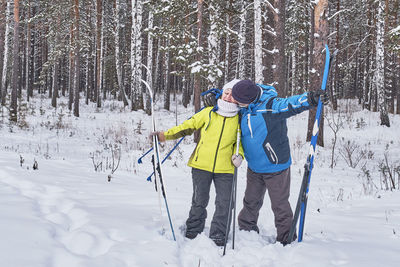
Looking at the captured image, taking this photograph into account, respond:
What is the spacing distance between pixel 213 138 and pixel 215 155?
0.59ft

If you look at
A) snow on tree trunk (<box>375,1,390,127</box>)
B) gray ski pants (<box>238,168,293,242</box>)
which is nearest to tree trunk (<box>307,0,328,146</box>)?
snow on tree trunk (<box>375,1,390,127</box>)

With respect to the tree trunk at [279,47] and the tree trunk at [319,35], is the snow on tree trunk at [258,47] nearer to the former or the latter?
the tree trunk at [279,47]

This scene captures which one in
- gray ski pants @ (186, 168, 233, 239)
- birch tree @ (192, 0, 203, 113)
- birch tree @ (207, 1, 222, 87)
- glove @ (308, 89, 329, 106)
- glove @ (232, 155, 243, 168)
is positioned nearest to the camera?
glove @ (308, 89, 329, 106)

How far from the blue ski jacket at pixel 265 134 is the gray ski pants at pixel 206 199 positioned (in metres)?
0.36

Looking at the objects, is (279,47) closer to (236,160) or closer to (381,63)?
(381,63)

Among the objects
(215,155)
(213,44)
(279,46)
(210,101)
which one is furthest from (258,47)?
(215,155)

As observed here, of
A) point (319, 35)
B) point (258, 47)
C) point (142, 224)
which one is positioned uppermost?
point (319, 35)

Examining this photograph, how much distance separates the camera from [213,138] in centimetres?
319

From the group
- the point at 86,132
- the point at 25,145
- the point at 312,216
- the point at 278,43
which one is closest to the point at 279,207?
the point at 312,216

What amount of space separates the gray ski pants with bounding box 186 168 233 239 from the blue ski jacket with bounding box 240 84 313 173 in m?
0.36

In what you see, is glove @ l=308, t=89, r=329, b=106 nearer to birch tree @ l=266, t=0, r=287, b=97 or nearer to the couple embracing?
the couple embracing

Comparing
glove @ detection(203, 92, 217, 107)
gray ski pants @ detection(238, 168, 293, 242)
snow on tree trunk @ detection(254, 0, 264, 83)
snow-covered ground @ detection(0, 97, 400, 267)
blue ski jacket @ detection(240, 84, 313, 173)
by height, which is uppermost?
snow on tree trunk @ detection(254, 0, 264, 83)

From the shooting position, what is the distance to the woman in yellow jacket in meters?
3.16

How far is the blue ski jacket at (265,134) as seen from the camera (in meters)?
3.04
